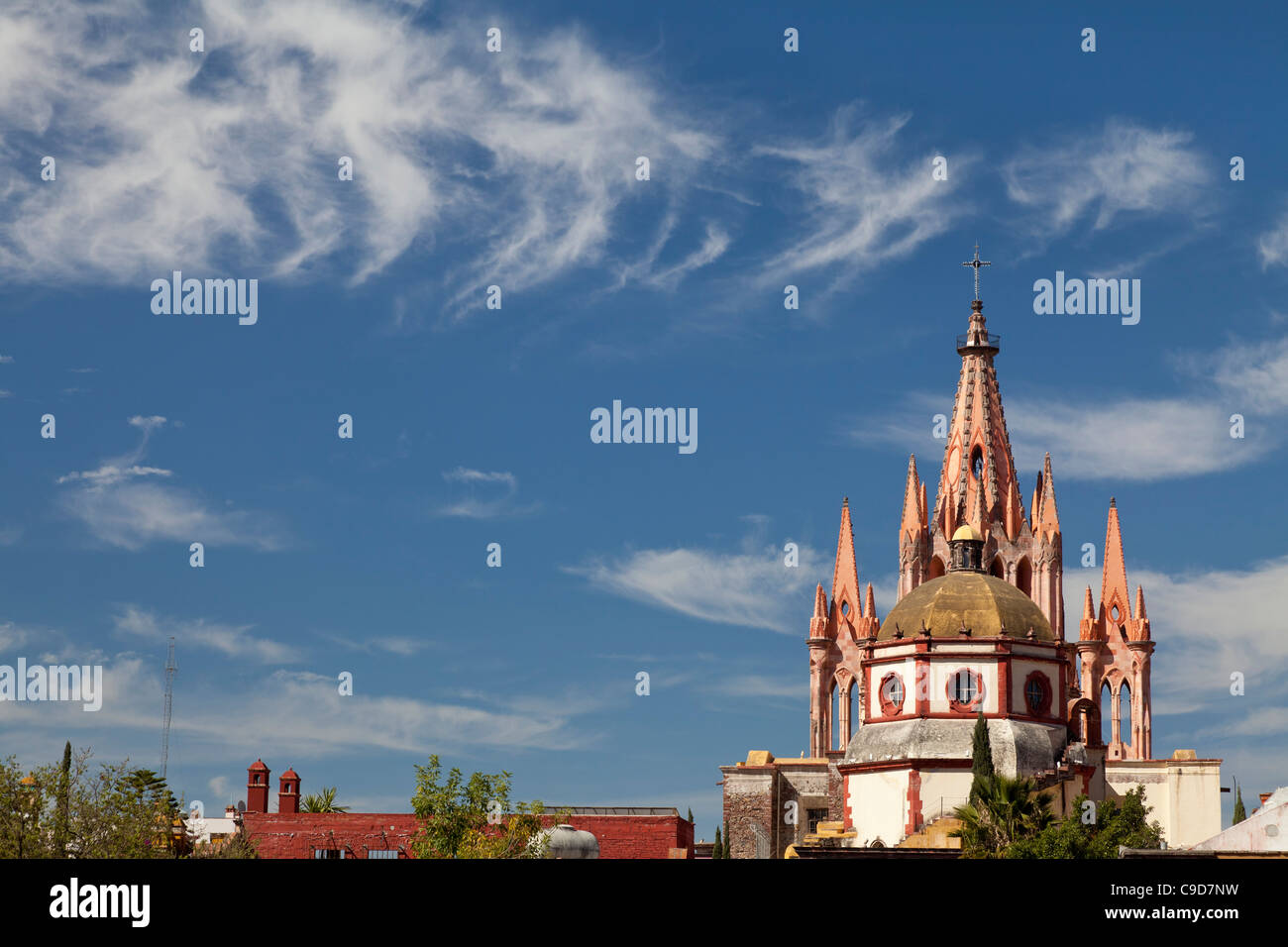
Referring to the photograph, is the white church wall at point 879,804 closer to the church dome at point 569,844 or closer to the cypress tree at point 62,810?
the church dome at point 569,844

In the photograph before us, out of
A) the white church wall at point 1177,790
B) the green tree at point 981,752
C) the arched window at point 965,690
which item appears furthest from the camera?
the white church wall at point 1177,790

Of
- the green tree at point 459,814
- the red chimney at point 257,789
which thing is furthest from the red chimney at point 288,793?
the green tree at point 459,814

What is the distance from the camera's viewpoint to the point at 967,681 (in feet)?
238

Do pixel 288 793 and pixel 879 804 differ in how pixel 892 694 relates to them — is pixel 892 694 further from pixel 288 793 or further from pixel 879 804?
pixel 288 793

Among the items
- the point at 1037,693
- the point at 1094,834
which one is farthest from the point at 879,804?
the point at 1094,834

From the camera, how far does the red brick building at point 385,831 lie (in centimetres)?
8944

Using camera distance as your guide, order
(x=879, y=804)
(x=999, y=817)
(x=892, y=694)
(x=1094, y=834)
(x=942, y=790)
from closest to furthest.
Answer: (x=999, y=817) < (x=1094, y=834) < (x=942, y=790) < (x=879, y=804) < (x=892, y=694)

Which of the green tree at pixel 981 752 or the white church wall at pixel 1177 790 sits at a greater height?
the green tree at pixel 981 752

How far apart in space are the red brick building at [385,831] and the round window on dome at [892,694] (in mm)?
18908

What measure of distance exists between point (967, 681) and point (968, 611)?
3101 millimetres

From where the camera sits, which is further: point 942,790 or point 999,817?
point 942,790

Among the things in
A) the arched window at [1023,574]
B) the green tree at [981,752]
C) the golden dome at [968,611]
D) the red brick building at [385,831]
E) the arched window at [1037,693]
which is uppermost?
the arched window at [1023,574]

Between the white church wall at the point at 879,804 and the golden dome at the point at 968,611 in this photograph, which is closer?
the white church wall at the point at 879,804
